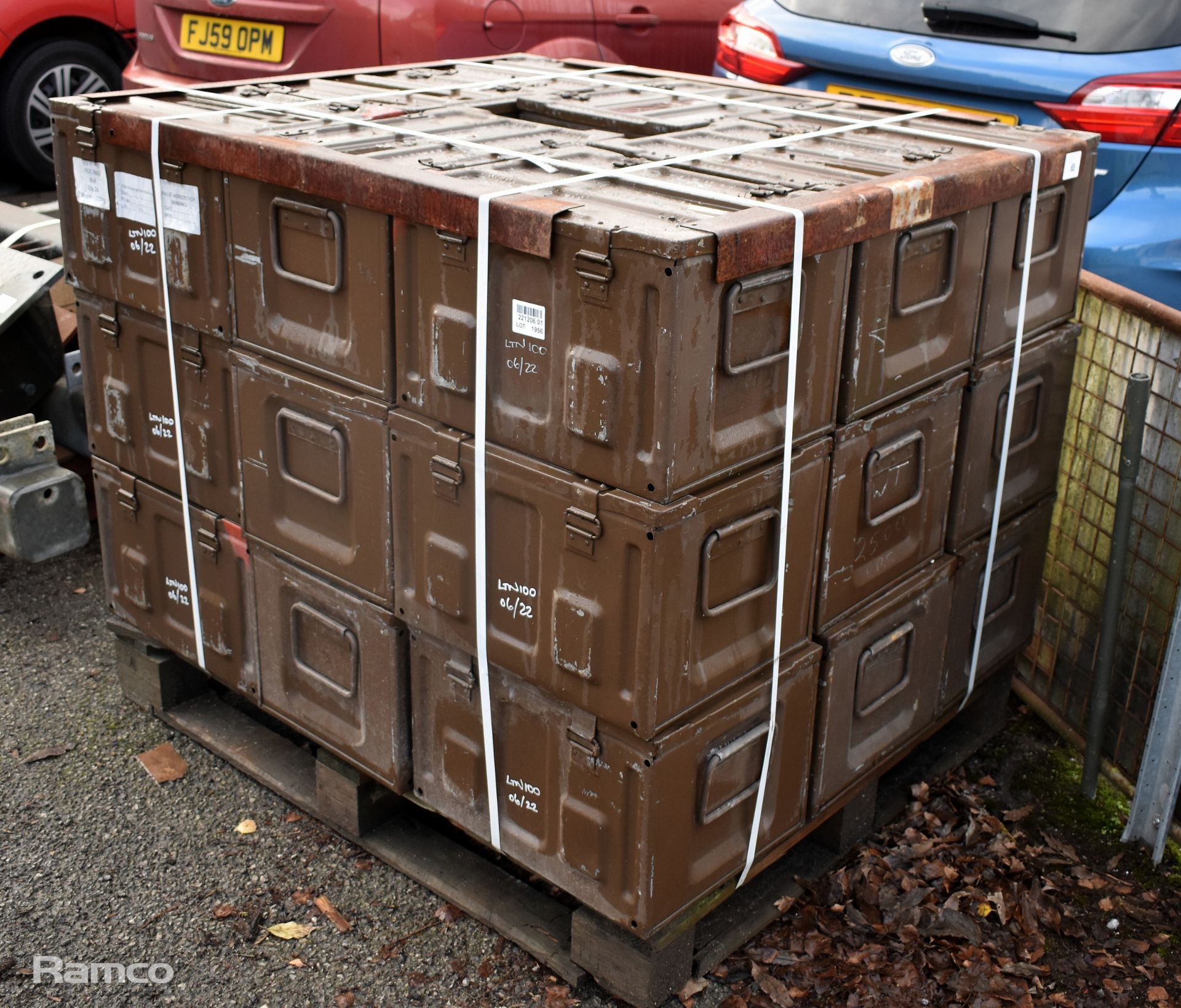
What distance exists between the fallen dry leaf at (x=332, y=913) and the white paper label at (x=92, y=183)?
191cm

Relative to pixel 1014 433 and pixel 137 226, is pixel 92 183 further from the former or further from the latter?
pixel 1014 433

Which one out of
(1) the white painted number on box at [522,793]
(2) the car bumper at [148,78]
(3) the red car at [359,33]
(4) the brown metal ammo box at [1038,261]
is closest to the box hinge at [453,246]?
(1) the white painted number on box at [522,793]

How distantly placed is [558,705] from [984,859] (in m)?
1.47

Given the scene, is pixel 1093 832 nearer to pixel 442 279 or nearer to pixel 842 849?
pixel 842 849

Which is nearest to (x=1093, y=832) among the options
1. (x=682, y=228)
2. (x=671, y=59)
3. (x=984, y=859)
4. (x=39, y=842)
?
(x=984, y=859)

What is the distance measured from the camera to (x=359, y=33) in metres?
5.63

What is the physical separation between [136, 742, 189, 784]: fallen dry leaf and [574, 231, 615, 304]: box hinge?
2.19 meters

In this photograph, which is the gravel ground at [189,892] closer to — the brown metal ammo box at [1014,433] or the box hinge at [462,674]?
the box hinge at [462,674]

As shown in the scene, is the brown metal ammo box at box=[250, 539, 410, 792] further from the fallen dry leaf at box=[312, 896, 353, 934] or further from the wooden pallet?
the fallen dry leaf at box=[312, 896, 353, 934]

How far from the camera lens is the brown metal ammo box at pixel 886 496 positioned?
10.1 feet

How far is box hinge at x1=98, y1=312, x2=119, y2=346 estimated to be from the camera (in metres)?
3.70

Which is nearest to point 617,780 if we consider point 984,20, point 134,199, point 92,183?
point 134,199

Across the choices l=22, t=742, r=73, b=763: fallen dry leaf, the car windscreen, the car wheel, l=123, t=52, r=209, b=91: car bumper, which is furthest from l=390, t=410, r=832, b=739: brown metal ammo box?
the car wheel

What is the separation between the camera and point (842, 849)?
3.63 metres
